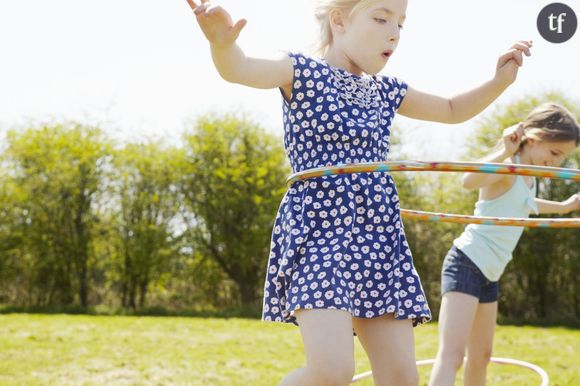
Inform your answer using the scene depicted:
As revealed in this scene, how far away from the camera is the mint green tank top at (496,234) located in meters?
4.16

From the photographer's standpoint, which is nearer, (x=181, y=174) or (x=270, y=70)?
(x=270, y=70)

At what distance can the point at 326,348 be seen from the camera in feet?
8.16

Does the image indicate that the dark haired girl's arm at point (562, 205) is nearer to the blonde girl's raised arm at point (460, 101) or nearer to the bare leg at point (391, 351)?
the blonde girl's raised arm at point (460, 101)

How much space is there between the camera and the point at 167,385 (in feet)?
19.9

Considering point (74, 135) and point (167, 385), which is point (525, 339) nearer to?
point (167, 385)

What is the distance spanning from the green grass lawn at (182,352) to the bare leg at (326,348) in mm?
3676

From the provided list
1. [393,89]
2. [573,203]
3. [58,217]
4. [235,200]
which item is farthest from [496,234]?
[58,217]

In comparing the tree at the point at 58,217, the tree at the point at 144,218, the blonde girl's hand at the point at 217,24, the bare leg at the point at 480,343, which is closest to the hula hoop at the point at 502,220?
the bare leg at the point at 480,343

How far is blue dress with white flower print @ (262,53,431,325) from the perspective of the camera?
270 cm

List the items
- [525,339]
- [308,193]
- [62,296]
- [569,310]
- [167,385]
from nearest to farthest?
1. [308,193]
2. [167,385]
3. [525,339]
4. [569,310]
5. [62,296]

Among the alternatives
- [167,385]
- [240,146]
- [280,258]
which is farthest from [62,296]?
[280,258]

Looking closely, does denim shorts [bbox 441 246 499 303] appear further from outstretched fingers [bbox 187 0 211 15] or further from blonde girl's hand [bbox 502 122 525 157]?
outstretched fingers [bbox 187 0 211 15]

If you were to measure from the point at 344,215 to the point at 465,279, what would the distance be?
1.58 meters

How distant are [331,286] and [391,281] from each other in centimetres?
30
